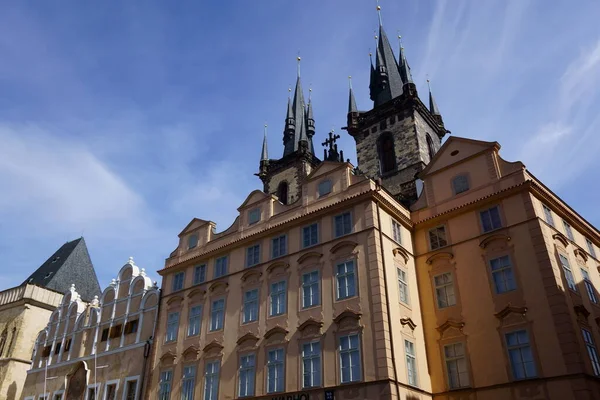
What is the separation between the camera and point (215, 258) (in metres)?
29.2

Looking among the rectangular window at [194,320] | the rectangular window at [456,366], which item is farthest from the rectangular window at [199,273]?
the rectangular window at [456,366]

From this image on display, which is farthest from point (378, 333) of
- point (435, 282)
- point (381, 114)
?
point (381, 114)

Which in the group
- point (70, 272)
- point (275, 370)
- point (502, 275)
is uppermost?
point (70, 272)

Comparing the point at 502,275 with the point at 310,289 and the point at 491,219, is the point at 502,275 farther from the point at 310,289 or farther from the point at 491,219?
the point at 310,289

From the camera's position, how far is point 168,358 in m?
27.4

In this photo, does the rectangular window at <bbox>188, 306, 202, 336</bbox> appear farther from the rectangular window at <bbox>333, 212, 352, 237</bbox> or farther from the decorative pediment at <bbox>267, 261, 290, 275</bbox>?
the rectangular window at <bbox>333, 212, 352, 237</bbox>

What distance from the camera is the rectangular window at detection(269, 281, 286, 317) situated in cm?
2444

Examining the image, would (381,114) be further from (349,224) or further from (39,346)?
(39,346)

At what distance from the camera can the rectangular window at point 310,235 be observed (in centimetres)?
2512

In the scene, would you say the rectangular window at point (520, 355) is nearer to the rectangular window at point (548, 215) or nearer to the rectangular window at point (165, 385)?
the rectangular window at point (548, 215)

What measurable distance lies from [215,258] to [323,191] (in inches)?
291

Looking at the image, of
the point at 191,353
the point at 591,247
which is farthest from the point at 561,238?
the point at 191,353

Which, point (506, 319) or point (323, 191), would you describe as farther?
point (323, 191)

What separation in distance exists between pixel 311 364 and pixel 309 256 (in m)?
4.88
